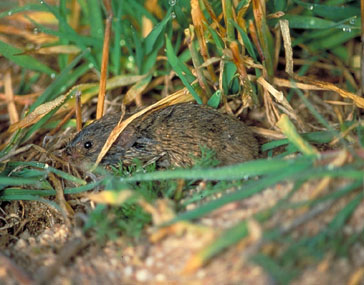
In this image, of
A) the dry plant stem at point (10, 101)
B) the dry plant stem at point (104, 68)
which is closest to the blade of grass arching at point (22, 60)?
the dry plant stem at point (10, 101)

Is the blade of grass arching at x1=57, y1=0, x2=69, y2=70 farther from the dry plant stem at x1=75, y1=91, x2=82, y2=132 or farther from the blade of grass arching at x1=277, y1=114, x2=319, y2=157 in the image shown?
the blade of grass arching at x1=277, y1=114, x2=319, y2=157

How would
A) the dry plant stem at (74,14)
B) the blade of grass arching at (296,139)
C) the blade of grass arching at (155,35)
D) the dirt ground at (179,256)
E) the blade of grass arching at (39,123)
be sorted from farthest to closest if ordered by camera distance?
1. the dry plant stem at (74,14)
2. the blade of grass arching at (39,123)
3. the blade of grass arching at (155,35)
4. the blade of grass arching at (296,139)
5. the dirt ground at (179,256)

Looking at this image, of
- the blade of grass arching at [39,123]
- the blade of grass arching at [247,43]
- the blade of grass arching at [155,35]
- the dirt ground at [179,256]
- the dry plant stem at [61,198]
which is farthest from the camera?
the blade of grass arching at [39,123]

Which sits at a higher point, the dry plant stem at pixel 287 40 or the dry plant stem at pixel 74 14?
the dry plant stem at pixel 74 14

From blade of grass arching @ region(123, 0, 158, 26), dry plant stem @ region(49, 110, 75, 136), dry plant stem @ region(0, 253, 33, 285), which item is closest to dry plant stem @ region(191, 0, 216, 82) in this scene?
blade of grass arching @ region(123, 0, 158, 26)

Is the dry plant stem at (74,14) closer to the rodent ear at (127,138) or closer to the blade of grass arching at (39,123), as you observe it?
the blade of grass arching at (39,123)

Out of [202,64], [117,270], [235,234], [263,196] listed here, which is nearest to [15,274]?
[117,270]
